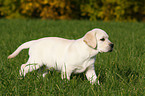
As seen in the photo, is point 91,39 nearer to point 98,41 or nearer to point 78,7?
point 98,41

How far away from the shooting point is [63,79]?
304 centimetres

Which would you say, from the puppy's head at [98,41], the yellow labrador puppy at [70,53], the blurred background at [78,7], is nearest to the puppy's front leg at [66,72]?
the yellow labrador puppy at [70,53]

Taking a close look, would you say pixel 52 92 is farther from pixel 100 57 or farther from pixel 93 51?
pixel 100 57

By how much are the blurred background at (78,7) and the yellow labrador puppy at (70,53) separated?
1131cm

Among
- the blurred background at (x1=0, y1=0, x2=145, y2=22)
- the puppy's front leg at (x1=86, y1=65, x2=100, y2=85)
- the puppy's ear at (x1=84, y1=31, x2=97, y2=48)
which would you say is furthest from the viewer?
the blurred background at (x1=0, y1=0, x2=145, y2=22)

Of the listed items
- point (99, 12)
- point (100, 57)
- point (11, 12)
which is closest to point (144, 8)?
point (99, 12)

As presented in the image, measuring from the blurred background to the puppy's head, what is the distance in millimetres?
11601

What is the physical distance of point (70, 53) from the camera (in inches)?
124

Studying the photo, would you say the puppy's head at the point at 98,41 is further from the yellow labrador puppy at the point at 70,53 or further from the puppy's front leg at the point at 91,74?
the puppy's front leg at the point at 91,74

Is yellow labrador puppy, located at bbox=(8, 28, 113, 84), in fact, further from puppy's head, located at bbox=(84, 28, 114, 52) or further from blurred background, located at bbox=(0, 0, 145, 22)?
blurred background, located at bbox=(0, 0, 145, 22)

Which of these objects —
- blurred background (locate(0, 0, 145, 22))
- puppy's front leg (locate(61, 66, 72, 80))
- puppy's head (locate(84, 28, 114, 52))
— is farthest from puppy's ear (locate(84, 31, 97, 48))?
blurred background (locate(0, 0, 145, 22))

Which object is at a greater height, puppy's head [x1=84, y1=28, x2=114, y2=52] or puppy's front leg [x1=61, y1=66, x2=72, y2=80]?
puppy's head [x1=84, y1=28, x2=114, y2=52]

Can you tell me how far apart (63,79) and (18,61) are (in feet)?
5.08

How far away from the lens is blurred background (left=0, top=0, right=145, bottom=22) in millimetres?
14555
